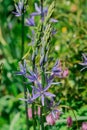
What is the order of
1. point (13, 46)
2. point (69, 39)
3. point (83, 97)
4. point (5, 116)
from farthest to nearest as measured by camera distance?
point (13, 46) < point (5, 116) < point (69, 39) < point (83, 97)

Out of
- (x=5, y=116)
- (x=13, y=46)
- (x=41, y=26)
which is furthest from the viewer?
(x=13, y=46)

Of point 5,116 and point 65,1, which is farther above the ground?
point 65,1

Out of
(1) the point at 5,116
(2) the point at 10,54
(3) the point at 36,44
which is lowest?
(1) the point at 5,116

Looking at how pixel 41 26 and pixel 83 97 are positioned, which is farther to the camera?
pixel 83 97

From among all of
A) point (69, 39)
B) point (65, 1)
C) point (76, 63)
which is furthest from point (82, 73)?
point (65, 1)

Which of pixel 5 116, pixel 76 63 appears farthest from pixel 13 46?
pixel 76 63

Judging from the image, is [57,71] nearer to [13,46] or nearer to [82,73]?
[82,73]

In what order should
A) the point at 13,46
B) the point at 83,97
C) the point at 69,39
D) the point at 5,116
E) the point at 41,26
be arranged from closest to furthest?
the point at 41,26
the point at 83,97
the point at 69,39
the point at 5,116
the point at 13,46

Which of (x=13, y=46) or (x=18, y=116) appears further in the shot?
(x=13, y=46)

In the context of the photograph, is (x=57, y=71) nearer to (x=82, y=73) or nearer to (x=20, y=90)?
(x=82, y=73)
